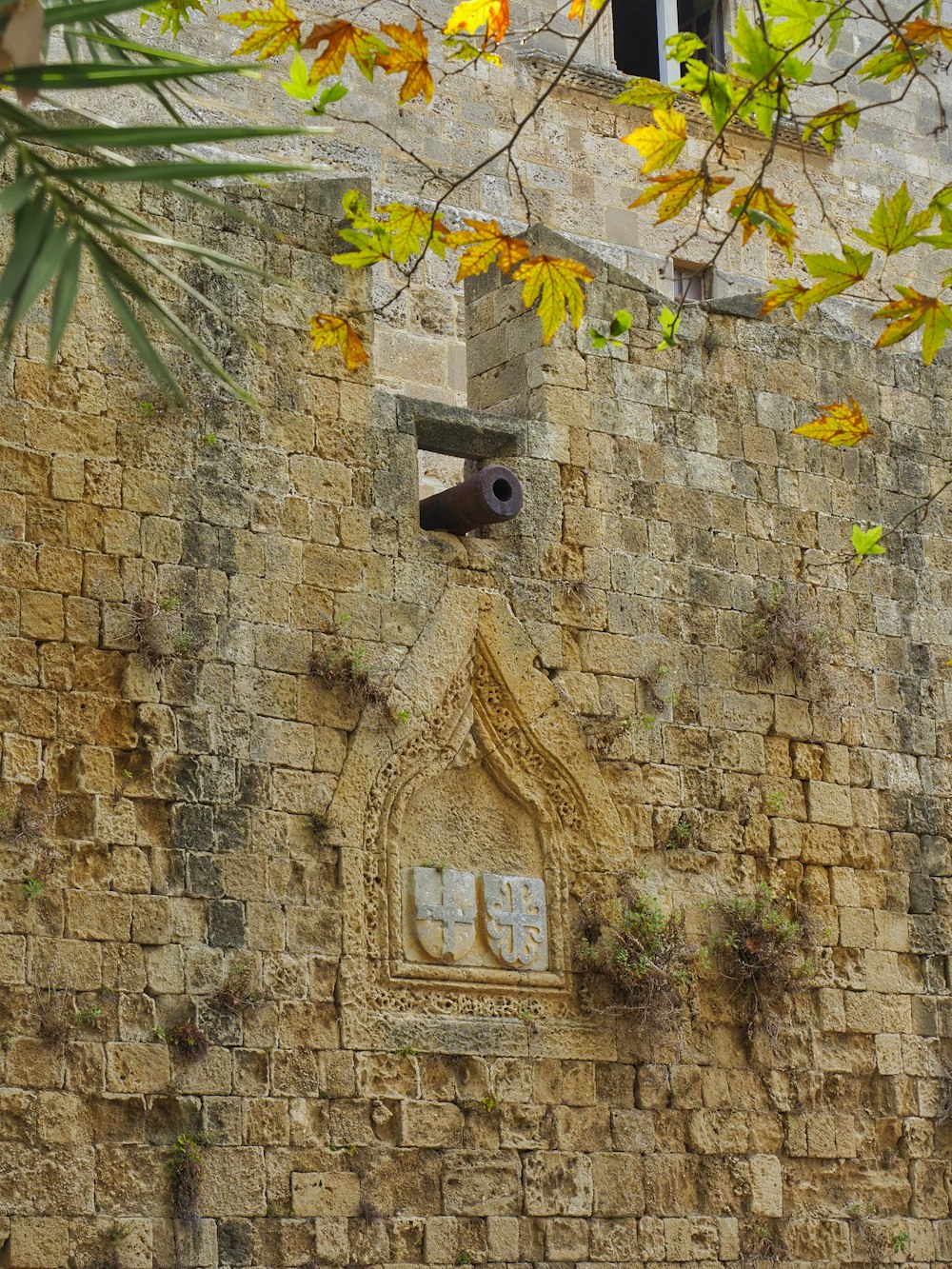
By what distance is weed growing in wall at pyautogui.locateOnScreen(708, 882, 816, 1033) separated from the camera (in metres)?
8.45

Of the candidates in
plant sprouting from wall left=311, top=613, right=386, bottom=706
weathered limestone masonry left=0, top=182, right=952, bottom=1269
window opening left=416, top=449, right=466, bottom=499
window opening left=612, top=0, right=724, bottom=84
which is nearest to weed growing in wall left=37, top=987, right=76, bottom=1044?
weathered limestone masonry left=0, top=182, right=952, bottom=1269

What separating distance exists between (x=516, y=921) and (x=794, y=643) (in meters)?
1.86

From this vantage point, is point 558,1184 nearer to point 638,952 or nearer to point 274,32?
point 638,952

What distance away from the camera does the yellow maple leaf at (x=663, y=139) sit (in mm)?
5680

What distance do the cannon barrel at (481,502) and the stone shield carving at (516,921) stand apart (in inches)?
52.1

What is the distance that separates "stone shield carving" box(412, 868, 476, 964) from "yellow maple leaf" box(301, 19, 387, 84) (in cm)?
317

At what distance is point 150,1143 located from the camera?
22.5 ft

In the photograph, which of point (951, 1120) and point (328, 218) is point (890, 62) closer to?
point (328, 218)

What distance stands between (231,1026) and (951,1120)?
3.40 m

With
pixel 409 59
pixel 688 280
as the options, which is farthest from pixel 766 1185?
pixel 688 280

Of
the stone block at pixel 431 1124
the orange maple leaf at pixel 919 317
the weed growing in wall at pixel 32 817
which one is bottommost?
the stone block at pixel 431 1124

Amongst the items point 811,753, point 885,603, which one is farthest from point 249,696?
point 885,603

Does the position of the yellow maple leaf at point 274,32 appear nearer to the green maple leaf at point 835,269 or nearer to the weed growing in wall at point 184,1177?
the green maple leaf at point 835,269

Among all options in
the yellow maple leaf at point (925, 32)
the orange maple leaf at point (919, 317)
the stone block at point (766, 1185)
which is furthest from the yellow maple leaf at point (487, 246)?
the stone block at point (766, 1185)
